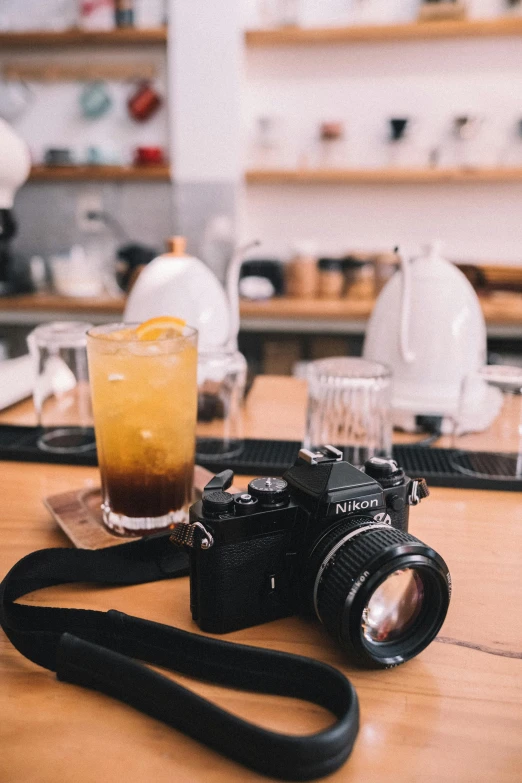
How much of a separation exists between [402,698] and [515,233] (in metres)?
2.69

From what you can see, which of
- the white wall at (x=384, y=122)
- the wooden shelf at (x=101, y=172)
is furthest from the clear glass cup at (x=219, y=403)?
the white wall at (x=384, y=122)

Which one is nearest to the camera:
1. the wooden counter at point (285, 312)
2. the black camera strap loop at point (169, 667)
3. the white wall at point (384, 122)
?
the black camera strap loop at point (169, 667)

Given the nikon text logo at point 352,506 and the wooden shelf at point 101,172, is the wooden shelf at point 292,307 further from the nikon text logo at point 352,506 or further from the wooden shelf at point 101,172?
the nikon text logo at point 352,506

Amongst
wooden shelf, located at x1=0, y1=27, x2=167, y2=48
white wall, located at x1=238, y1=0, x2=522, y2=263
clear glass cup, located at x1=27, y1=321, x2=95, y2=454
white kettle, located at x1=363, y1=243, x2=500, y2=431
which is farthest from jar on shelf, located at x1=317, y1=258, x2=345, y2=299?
clear glass cup, located at x1=27, y1=321, x2=95, y2=454

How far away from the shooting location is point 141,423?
25.0 inches

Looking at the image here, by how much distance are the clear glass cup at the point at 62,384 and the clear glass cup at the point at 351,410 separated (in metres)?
0.31

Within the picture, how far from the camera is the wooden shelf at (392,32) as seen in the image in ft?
7.89

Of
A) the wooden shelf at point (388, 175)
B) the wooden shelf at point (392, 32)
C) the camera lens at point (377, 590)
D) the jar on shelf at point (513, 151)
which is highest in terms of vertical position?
the wooden shelf at point (392, 32)

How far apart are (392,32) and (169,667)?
2601mm

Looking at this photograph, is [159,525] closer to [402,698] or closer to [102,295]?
[402,698]

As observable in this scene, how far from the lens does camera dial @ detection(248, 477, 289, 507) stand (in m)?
0.48

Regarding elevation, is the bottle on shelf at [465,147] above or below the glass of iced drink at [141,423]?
above

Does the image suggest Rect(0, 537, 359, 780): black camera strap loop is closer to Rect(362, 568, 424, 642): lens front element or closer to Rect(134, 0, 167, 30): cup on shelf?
Rect(362, 568, 424, 642): lens front element

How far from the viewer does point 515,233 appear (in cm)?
277
